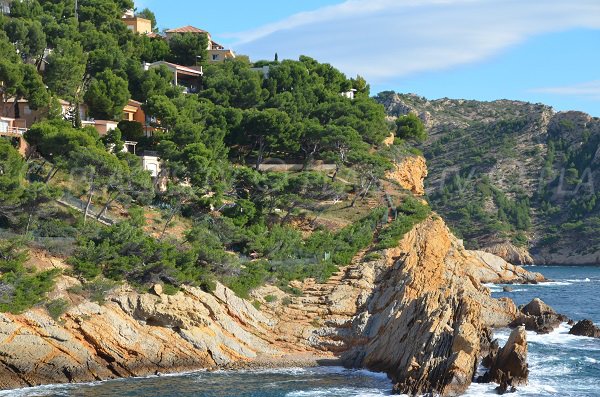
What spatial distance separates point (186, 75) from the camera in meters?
83.1

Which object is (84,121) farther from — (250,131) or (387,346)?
(387,346)

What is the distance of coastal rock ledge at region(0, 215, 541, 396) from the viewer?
38219 mm

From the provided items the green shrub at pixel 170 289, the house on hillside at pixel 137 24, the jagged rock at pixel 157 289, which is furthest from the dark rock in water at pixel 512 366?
the house on hillside at pixel 137 24

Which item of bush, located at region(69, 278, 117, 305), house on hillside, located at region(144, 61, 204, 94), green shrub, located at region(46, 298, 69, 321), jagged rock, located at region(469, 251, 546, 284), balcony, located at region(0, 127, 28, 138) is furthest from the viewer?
jagged rock, located at region(469, 251, 546, 284)

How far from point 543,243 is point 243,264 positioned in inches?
3621

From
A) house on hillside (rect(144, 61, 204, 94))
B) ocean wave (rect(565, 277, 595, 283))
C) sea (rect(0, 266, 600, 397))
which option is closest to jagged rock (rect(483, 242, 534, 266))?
ocean wave (rect(565, 277, 595, 283))

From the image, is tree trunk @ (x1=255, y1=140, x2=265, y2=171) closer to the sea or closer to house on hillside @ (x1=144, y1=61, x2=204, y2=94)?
house on hillside @ (x1=144, y1=61, x2=204, y2=94)

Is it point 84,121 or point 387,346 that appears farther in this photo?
point 84,121

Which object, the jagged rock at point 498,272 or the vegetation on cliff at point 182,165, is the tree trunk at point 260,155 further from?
the jagged rock at point 498,272

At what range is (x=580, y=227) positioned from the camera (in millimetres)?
135625

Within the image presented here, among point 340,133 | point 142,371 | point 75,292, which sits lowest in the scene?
point 142,371

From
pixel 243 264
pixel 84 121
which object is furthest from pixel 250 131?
pixel 243 264

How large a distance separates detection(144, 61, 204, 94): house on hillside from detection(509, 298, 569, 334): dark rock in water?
3471 centimetres

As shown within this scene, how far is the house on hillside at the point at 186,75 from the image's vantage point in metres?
80.6
